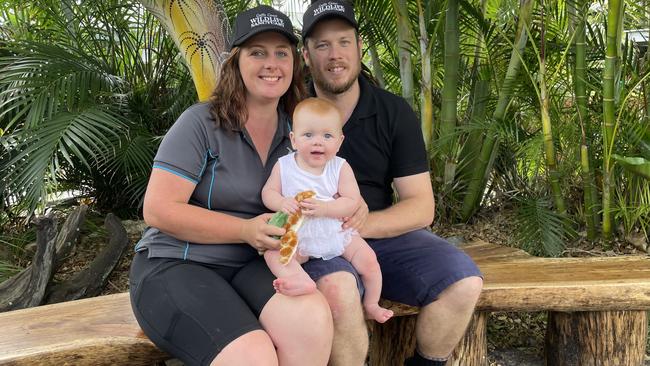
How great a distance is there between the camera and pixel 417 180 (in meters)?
2.63

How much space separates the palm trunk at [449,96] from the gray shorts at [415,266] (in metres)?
1.51

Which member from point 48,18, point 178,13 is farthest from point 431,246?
point 48,18

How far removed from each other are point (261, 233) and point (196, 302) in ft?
0.95

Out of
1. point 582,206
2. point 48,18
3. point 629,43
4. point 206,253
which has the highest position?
point 48,18

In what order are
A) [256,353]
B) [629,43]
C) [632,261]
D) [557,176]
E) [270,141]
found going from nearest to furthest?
[256,353], [270,141], [632,261], [557,176], [629,43]

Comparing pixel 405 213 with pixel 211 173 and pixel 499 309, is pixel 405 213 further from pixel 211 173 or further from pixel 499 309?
pixel 211 173

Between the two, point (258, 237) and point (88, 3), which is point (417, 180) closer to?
point (258, 237)

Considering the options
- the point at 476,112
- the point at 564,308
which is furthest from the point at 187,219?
the point at 476,112

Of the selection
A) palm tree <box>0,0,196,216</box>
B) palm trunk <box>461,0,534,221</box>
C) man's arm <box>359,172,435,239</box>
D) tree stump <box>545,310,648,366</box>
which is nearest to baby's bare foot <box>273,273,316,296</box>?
man's arm <box>359,172,435,239</box>

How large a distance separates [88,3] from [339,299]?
279 centimetres

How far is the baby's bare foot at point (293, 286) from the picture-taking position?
2.04 m

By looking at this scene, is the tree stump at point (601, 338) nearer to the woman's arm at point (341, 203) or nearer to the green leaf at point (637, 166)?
the green leaf at point (637, 166)

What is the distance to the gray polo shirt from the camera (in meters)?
2.22

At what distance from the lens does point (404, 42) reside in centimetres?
383
